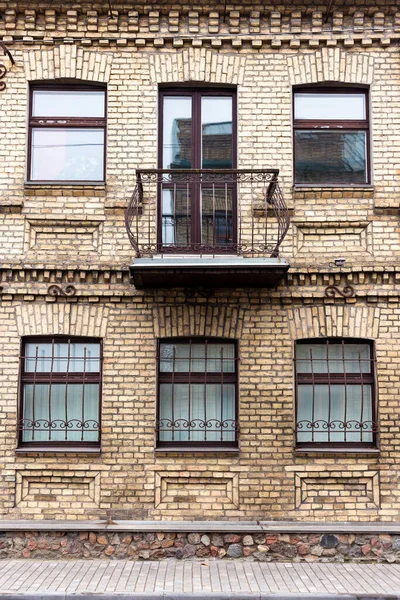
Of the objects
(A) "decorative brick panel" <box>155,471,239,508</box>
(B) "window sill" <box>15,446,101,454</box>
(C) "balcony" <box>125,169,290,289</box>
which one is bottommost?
(A) "decorative brick panel" <box>155,471,239,508</box>

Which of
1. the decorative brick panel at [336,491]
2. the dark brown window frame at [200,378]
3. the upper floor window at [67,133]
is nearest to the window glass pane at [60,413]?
the dark brown window frame at [200,378]

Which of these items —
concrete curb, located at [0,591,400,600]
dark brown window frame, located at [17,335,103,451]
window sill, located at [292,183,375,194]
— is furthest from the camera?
window sill, located at [292,183,375,194]

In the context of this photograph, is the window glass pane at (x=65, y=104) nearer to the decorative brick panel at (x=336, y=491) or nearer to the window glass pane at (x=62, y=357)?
the window glass pane at (x=62, y=357)

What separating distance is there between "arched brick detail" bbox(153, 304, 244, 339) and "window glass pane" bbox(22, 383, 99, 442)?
3.97 feet

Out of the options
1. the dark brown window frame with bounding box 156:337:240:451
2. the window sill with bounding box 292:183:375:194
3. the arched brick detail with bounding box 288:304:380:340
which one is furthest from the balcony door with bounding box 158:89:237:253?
the arched brick detail with bounding box 288:304:380:340

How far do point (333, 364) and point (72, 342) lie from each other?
134 inches

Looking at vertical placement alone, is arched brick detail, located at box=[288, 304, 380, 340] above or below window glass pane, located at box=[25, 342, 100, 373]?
above

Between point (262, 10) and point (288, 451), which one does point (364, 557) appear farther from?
point (262, 10)

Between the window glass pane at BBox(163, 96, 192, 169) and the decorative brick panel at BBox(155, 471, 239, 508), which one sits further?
the window glass pane at BBox(163, 96, 192, 169)

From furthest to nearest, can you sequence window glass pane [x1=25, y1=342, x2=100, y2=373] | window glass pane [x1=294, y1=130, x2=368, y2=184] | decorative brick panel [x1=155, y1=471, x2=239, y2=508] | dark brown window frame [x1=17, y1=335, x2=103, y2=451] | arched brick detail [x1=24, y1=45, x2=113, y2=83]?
window glass pane [x1=294, y1=130, x2=368, y2=184], arched brick detail [x1=24, y1=45, x2=113, y2=83], window glass pane [x1=25, y1=342, x2=100, y2=373], dark brown window frame [x1=17, y1=335, x2=103, y2=451], decorative brick panel [x1=155, y1=471, x2=239, y2=508]

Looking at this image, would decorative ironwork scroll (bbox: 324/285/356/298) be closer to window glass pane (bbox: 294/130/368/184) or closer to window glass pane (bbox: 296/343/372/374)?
window glass pane (bbox: 296/343/372/374)

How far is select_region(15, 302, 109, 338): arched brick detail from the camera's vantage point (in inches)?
315

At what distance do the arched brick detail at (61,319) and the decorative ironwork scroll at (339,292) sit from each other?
2.85m

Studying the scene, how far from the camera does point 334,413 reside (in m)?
8.08
